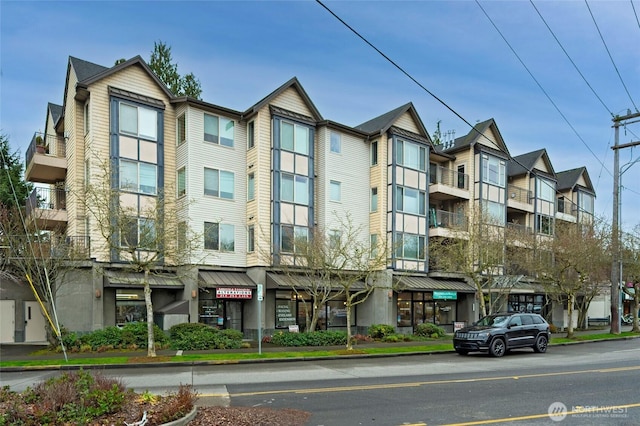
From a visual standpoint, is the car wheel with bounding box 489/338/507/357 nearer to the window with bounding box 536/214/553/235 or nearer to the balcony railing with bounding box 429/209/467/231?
the balcony railing with bounding box 429/209/467/231

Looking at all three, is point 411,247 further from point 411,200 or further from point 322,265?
point 322,265

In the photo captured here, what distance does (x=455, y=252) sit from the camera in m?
27.8

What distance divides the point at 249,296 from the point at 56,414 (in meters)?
19.2

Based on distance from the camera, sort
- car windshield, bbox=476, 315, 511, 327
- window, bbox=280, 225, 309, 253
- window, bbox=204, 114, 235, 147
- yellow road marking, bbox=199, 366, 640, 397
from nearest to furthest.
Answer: yellow road marking, bbox=199, 366, 640, 397, car windshield, bbox=476, 315, 511, 327, window, bbox=204, 114, 235, 147, window, bbox=280, 225, 309, 253

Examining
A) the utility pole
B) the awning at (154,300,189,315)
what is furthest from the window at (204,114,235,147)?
the utility pole

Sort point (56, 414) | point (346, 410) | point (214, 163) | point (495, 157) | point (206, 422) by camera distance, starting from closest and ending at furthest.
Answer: point (56, 414) → point (206, 422) → point (346, 410) → point (214, 163) → point (495, 157)

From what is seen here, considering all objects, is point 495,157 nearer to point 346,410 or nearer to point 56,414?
point 346,410

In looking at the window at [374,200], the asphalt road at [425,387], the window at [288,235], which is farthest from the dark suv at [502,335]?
the window at [374,200]

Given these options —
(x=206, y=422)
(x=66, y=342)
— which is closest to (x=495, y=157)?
(x=66, y=342)

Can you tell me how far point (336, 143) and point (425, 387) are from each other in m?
20.5

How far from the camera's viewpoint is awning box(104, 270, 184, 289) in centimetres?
2342

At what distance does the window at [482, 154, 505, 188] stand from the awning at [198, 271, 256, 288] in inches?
744

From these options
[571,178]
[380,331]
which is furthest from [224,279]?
[571,178]

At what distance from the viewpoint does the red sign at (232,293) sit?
84.2 ft
